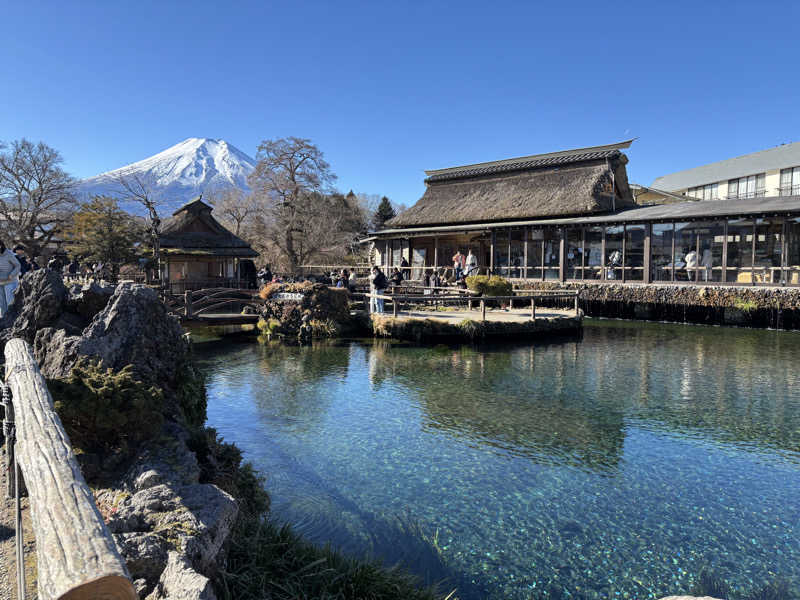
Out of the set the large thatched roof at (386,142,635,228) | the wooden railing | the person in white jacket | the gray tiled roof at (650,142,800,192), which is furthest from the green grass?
the gray tiled roof at (650,142,800,192)

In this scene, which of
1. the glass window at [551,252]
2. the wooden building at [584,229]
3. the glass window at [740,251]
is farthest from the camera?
the glass window at [551,252]

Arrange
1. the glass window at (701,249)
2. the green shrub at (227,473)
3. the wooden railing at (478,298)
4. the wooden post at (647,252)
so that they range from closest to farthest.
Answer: the green shrub at (227,473)
the wooden railing at (478,298)
the glass window at (701,249)
the wooden post at (647,252)

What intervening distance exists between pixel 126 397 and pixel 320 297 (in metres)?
13.7

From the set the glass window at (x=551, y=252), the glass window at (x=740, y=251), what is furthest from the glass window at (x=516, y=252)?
the glass window at (x=740, y=251)

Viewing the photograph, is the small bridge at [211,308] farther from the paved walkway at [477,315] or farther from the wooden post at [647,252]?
the wooden post at [647,252]

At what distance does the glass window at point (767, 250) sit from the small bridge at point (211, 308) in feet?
64.0

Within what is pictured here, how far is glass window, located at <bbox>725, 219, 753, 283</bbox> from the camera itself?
67.4 feet

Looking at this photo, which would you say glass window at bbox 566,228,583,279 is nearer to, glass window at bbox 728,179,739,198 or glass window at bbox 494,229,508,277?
glass window at bbox 494,229,508,277

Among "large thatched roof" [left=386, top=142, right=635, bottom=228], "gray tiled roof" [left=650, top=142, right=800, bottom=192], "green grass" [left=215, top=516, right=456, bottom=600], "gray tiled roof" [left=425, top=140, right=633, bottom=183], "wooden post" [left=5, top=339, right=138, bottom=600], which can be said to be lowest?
"green grass" [left=215, top=516, right=456, bottom=600]

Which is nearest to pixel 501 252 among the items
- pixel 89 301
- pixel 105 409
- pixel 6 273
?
pixel 6 273

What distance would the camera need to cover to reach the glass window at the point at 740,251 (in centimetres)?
2055

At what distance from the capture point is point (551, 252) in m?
26.3

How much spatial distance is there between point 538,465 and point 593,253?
65.6ft

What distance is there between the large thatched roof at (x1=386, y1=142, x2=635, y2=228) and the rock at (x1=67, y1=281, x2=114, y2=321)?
77.6ft
